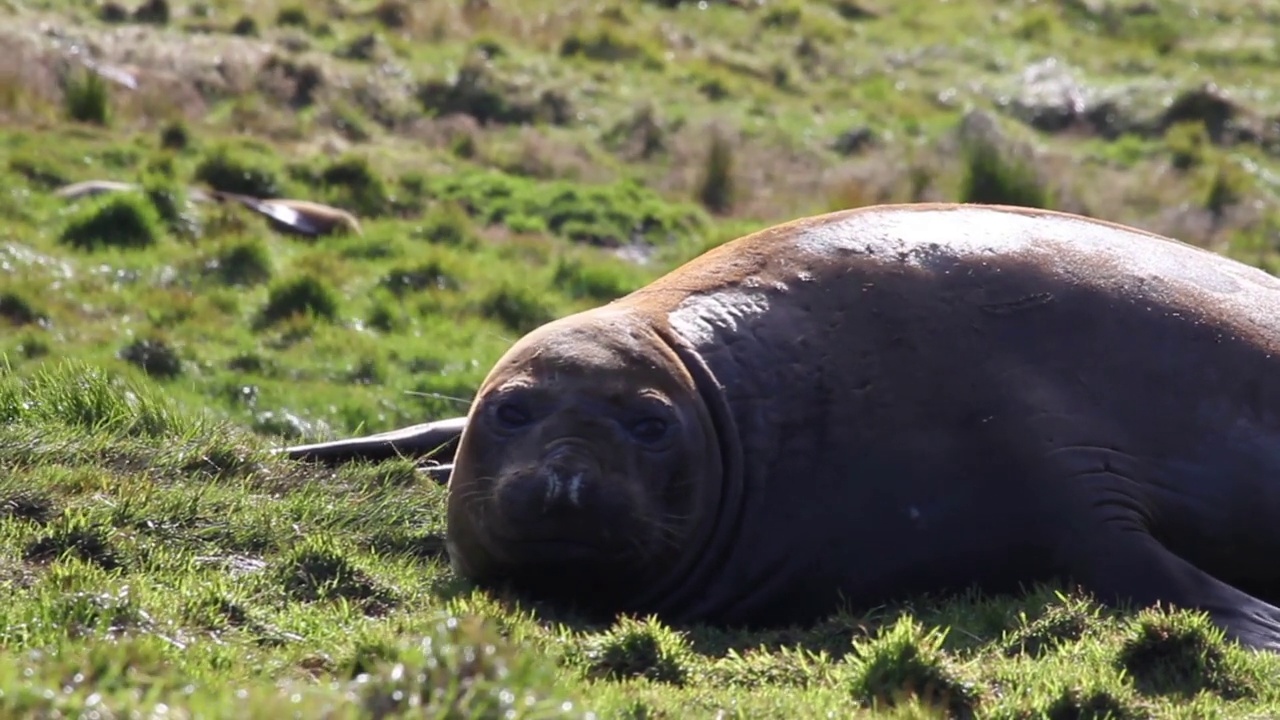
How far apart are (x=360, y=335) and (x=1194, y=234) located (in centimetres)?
1083

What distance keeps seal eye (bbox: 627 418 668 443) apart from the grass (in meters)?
0.77

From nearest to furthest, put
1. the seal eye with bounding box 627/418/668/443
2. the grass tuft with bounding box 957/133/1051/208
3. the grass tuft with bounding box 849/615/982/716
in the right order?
the grass tuft with bounding box 849/615/982/716 < the seal eye with bounding box 627/418/668/443 < the grass tuft with bounding box 957/133/1051/208

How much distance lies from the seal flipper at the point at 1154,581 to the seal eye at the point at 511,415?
2.00 m

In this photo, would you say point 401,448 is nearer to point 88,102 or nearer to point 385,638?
point 385,638

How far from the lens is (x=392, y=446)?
8.56 m

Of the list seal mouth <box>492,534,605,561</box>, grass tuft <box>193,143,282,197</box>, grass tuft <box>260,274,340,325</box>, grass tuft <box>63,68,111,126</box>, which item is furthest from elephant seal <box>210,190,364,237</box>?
seal mouth <box>492,534,605,561</box>

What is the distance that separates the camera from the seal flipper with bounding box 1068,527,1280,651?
6.52 meters

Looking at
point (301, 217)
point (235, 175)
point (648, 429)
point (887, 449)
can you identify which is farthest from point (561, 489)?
point (235, 175)

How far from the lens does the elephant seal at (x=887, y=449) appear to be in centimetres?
682

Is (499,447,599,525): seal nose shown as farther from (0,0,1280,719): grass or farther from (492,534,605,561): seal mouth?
(0,0,1280,719): grass

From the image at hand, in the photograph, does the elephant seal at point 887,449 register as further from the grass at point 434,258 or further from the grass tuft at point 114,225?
the grass tuft at point 114,225

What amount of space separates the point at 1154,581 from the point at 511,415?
2.32m

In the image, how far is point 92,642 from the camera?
16.5 feet

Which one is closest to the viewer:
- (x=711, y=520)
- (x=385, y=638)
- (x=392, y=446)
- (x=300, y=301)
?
(x=385, y=638)
